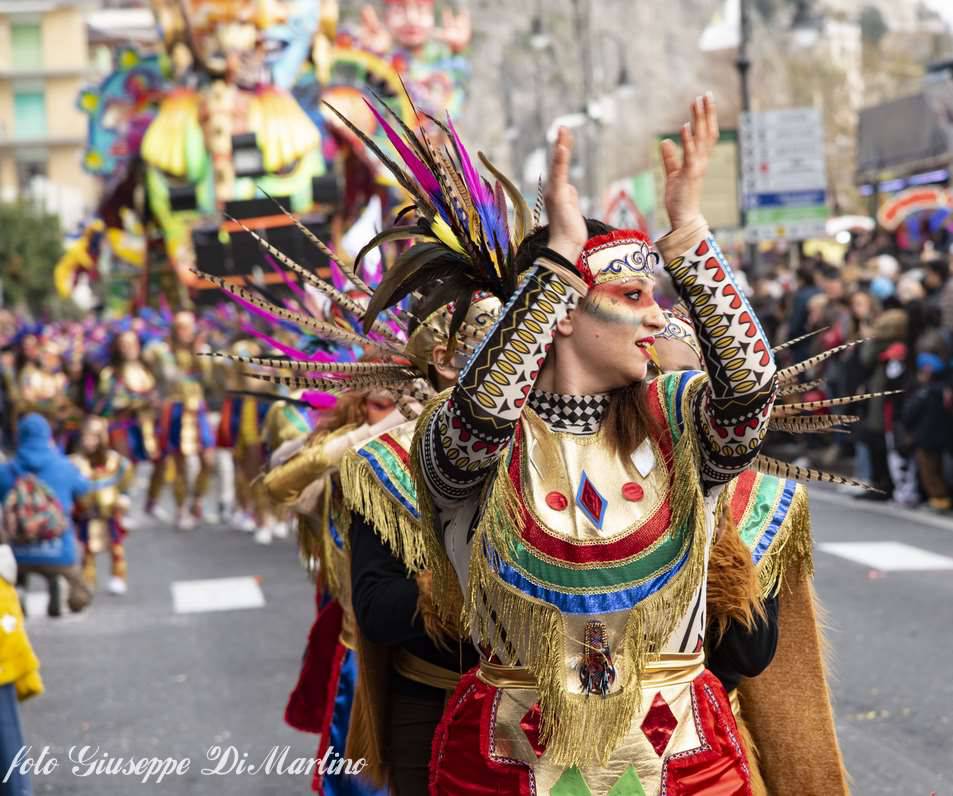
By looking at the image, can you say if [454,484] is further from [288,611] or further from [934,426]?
[934,426]

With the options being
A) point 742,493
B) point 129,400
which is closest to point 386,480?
point 742,493

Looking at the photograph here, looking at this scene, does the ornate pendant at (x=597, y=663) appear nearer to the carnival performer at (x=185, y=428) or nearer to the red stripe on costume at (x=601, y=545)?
the red stripe on costume at (x=601, y=545)

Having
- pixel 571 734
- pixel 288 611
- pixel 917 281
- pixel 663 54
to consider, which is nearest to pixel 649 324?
pixel 571 734

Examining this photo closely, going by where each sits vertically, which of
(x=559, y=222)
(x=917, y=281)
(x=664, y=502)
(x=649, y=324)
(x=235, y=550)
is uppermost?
(x=559, y=222)

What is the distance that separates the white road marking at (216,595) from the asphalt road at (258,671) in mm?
47

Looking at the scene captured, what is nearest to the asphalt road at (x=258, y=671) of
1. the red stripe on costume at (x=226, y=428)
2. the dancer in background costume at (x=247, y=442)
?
the dancer in background costume at (x=247, y=442)

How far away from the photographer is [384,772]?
426 centimetres

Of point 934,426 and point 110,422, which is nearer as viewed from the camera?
point 934,426

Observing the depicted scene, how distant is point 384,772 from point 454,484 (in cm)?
131

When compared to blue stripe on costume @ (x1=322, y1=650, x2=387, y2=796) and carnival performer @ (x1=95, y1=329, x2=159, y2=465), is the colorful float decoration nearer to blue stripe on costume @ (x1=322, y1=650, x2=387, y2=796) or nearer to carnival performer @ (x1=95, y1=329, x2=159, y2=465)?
carnival performer @ (x1=95, y1=329, x2=159, y2=465)

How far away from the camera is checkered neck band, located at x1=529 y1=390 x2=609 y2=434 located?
3254 mm

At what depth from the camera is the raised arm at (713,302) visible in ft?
9.82

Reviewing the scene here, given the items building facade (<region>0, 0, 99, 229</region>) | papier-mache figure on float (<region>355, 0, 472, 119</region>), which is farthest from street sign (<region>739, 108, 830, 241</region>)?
building facade (<region>0, 0, 99, 229</region>)

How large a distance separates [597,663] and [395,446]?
3.83ft
